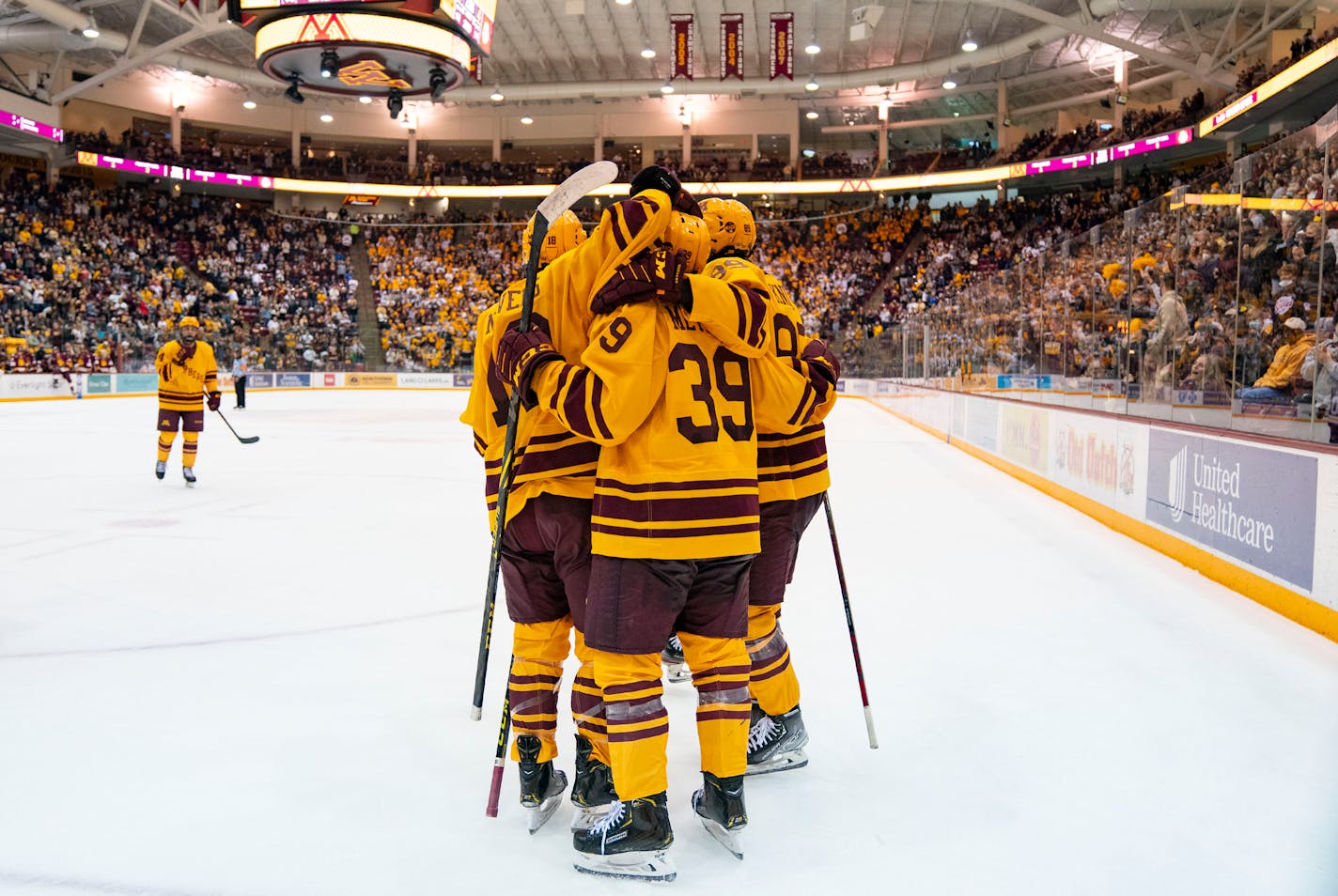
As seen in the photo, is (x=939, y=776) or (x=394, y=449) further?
(x=394, y=449)

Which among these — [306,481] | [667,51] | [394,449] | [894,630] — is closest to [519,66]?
[667,51]

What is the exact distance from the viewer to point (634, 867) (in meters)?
2.06

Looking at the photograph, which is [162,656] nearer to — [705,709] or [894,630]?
[705,709]

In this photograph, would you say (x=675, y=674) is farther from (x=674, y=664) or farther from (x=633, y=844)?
(x=633, y=844)

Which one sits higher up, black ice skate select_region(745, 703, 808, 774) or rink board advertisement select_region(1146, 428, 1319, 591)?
rink board advertisement select_region(1146, 428, 1319, 591)

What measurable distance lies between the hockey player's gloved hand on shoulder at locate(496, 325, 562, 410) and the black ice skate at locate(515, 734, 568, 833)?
80 cm

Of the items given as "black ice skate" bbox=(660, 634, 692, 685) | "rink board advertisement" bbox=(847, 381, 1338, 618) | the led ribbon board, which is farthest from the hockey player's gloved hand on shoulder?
the led ribbon board

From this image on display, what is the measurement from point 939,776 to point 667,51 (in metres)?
28.2

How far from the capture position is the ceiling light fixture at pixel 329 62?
13.3 meters

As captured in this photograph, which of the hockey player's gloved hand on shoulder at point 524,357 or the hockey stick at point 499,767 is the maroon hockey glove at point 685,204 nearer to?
the hockey player's gloved hand on shoulder at point 524,357

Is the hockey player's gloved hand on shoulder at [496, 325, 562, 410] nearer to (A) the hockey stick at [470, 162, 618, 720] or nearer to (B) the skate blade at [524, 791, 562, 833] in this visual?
(A) the hockey stick at [470, 162, 618, 720]

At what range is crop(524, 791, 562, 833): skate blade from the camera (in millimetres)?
2311

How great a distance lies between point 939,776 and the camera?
2607 mm

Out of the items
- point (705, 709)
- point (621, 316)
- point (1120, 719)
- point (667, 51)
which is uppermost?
point (667, 51)
